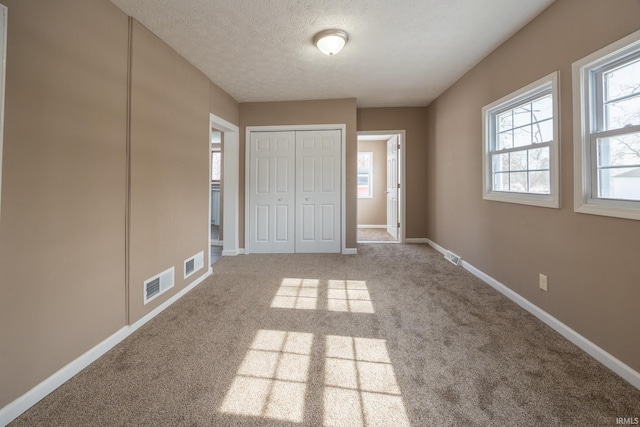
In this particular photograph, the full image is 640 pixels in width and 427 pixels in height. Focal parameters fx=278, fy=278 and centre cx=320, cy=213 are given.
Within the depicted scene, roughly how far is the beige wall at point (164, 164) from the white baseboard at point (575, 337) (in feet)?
10.7

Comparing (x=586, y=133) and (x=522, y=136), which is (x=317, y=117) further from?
(x=586, y=133)

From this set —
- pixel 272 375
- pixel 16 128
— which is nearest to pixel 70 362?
pixel 272 375

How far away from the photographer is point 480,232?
3275 millimetres

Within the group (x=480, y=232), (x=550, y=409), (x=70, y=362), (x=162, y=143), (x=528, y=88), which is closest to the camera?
(x=550, y=409)

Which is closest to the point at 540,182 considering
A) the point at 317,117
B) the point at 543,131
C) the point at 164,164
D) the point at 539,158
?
the point at 539,158

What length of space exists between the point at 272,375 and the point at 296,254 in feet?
9.77

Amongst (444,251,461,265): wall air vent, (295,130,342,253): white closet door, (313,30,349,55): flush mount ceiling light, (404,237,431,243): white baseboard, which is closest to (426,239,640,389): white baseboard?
(444,251,461,265): wall air vent

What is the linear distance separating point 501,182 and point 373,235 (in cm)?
359

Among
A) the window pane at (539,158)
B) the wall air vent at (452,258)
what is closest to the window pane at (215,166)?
the wall air vent at (452,258)

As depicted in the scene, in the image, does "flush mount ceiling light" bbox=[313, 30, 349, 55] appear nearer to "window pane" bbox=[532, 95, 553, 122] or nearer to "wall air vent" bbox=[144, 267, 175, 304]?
"window pane" bbox=[532, 95, 553, 122]

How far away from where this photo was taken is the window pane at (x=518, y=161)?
262cm

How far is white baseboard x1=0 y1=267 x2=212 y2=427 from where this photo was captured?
1.34 metres

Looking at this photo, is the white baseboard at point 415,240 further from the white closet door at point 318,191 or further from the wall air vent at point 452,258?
the white closet door at point 318,191

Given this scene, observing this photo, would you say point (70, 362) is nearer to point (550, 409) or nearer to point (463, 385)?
point (463, 385)
